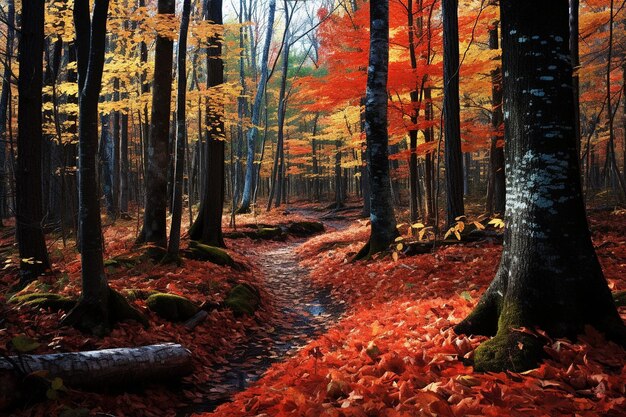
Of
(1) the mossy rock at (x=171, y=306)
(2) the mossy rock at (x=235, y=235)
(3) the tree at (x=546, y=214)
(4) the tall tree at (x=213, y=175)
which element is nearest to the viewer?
(3) the tree at (x=546, y=214)

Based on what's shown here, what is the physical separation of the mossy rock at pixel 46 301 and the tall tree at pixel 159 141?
377 centimetres

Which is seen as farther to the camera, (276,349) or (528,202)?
(276,349)

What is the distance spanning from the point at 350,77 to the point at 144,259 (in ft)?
28.4

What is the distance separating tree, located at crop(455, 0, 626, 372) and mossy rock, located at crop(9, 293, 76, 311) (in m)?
4.60

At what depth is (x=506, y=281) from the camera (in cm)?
343

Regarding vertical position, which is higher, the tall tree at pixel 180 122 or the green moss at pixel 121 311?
the tall tree at pixel 180 122

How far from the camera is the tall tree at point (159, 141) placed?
8.71 metres

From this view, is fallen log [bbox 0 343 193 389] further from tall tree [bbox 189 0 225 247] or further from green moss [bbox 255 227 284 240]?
green moss [bbox 255 227 284 240]

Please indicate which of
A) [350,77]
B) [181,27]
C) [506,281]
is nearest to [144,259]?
[181,27]

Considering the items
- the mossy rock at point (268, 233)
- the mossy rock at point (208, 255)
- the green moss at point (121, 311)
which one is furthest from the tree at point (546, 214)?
the mossy rock at point (268, 233)

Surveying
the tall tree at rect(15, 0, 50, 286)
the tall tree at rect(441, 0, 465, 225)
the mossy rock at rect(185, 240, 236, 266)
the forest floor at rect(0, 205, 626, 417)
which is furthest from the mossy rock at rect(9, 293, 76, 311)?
the tall tree at rect(441, 0, 465, 225)

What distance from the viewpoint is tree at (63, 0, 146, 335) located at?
452cm

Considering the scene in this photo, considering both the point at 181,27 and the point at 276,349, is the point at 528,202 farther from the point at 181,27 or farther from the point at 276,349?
the point at 181,27

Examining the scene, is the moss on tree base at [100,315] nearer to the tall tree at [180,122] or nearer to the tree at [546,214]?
the tall tree at [180,122]
